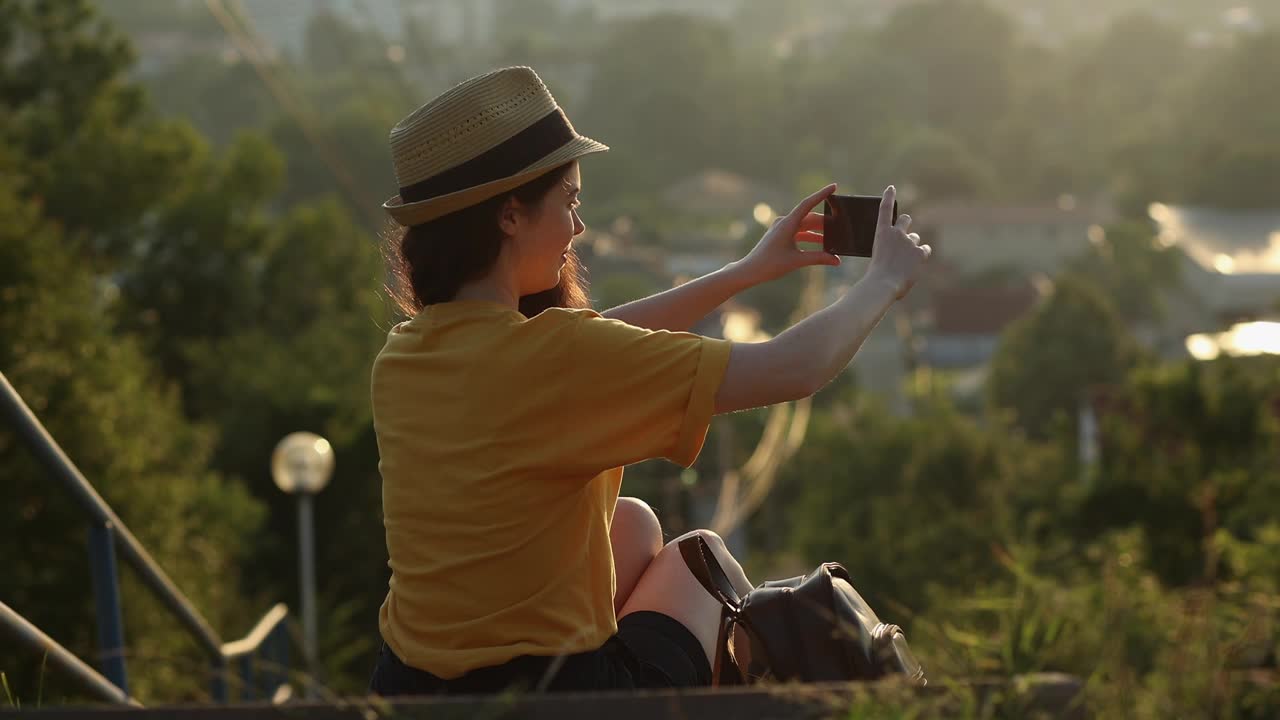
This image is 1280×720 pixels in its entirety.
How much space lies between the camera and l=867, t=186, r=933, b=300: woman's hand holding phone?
213 centimetres

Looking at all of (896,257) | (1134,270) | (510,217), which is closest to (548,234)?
(510,217)

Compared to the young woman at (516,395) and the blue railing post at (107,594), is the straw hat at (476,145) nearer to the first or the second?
the young woman at (516,395)

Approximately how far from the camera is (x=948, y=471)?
1036 inches

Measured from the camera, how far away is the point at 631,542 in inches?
101

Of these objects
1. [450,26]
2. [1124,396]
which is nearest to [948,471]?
[1124,396]

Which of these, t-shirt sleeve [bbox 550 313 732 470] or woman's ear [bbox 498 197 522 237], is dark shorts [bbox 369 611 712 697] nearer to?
t-shirt sleeve [bbox 550 313 732 470]

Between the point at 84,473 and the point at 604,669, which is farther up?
the point at 604,669

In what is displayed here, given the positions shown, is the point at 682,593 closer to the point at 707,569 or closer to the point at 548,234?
the point at 707,569

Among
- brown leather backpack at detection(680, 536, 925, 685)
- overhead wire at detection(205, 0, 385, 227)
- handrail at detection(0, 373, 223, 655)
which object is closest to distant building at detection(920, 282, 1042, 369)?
overhead wire at detection(205, 0, 385, 227)

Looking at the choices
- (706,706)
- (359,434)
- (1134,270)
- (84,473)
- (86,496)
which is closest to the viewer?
(706,706)

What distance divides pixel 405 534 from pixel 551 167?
0.48m

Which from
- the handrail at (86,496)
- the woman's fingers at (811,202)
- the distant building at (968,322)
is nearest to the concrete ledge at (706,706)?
the woman's fingers at (811,202)

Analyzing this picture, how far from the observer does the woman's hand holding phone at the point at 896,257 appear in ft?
7.00

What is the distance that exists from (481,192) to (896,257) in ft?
1.70
